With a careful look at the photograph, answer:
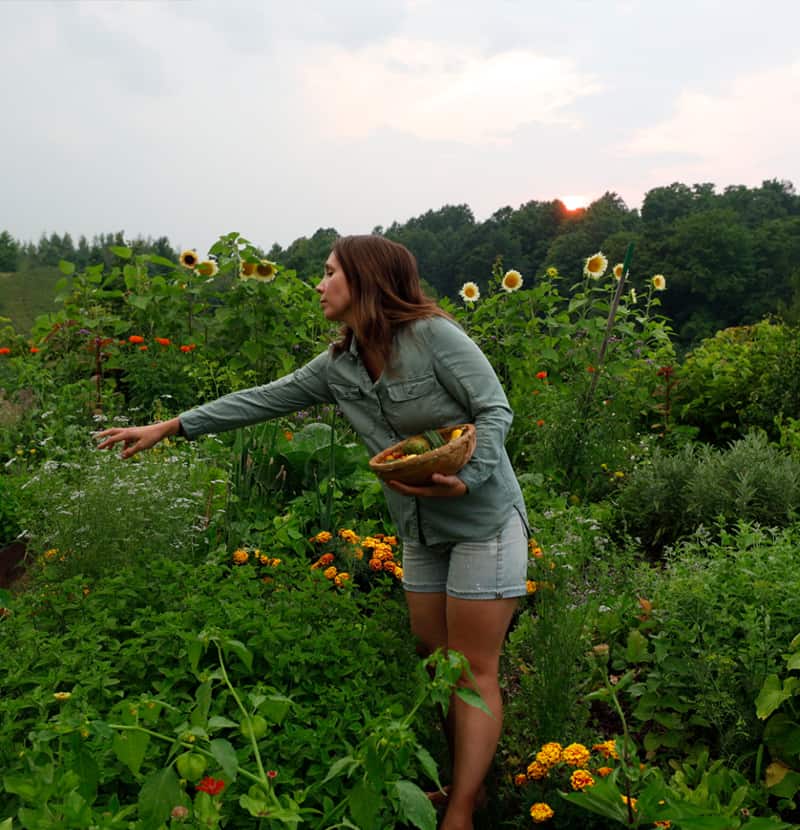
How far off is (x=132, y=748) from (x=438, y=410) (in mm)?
1223

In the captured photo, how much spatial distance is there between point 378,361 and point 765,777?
1.68m

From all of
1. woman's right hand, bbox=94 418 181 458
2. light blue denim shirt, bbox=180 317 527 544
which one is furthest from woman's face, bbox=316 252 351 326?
woman's right hand, bbox=94 418 181 458

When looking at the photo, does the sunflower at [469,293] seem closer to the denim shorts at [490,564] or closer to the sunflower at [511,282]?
the sunflower at [511,282]

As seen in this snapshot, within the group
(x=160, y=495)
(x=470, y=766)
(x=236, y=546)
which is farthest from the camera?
(x=236, y=546)

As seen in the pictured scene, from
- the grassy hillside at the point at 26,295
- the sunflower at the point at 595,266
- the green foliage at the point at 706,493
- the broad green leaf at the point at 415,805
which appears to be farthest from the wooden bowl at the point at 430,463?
the grassy hillside at the point at 26,295

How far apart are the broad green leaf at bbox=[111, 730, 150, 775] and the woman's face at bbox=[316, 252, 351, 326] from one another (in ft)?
4.11

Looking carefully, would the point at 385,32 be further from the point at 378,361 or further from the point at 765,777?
the point at 765,777

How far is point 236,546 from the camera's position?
3.61 metres

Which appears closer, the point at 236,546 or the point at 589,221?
the point at 236,546

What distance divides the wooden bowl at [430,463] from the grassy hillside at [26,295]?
34937 millimetres

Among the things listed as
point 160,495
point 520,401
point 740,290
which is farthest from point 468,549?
point 740,290

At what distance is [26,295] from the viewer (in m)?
41.8

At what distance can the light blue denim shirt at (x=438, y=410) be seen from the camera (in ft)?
7.17

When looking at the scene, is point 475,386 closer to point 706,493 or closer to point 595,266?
point 706,493
